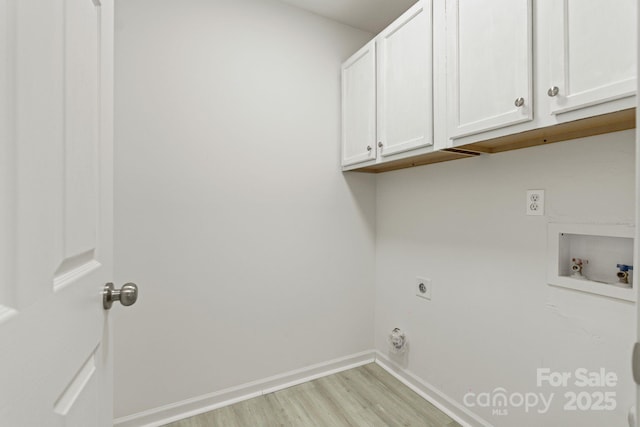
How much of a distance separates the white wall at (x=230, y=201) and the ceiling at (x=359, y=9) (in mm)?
62

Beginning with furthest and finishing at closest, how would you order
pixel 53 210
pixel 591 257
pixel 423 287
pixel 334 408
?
pixel 423 287, pixel 334 408, pixel 591 257, pixel 53 210

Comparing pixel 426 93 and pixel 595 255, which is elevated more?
pixel 426 93

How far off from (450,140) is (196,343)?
1707mm

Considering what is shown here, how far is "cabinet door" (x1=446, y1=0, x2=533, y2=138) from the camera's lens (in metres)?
1.02

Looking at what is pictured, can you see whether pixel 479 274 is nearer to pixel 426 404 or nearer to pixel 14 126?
pixel 426 404

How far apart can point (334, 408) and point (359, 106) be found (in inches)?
71.8

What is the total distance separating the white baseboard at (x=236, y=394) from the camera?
153 cm

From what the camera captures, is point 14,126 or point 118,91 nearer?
point 14,126

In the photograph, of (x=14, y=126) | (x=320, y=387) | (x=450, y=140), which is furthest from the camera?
(x=320, y=387)

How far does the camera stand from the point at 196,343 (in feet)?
5.42

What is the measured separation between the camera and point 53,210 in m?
0.46

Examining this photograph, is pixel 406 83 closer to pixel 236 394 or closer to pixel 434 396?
pixel 434 396

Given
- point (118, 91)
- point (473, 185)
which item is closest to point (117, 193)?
point (118, 91)

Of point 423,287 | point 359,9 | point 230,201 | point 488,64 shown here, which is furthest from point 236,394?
point 359,9
